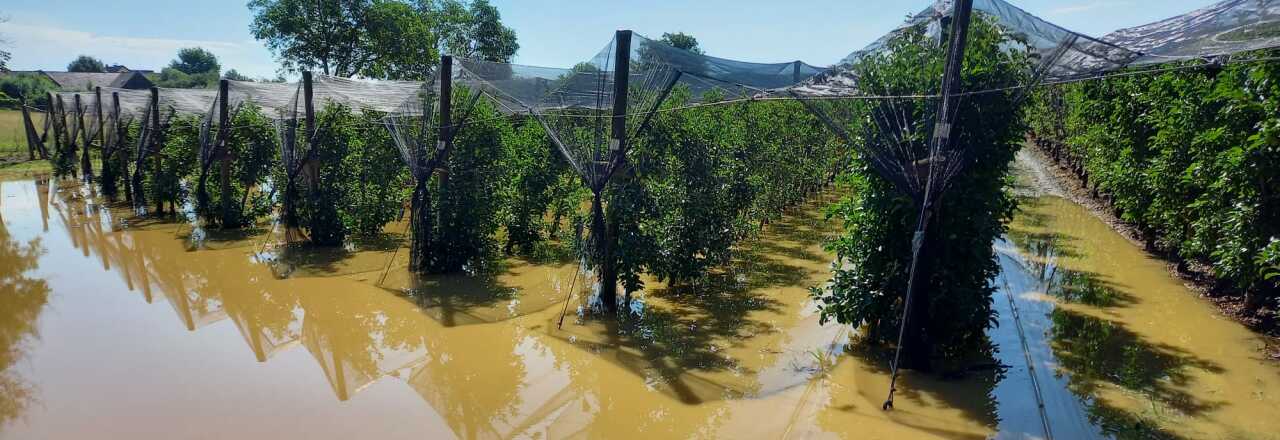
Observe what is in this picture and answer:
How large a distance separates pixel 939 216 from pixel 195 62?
8929 cm

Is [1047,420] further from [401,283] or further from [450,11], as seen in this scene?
[450,11]

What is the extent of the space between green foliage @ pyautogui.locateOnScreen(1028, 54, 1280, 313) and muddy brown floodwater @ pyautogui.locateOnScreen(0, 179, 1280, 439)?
2.64 ft

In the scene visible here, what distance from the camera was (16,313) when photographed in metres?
7.47

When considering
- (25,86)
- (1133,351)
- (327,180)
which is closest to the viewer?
(1133,351)

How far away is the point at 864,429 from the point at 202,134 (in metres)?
12.6

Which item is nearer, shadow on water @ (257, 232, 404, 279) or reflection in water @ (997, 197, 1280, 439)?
reflection in water @ (997, 197, 1280, 439)

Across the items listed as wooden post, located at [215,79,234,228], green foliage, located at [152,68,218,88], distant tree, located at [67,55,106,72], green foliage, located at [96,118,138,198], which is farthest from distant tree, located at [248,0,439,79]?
distant tree, located at [67,55,106,72]

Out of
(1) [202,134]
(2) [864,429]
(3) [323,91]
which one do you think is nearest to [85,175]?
(1) [202,134]

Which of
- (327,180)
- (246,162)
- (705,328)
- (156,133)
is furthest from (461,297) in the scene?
(156,133)

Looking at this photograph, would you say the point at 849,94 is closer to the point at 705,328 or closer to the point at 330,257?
the point at 705,328

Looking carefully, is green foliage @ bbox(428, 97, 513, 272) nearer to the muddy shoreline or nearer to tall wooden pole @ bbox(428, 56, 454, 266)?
tall wooden pole @ bbox(428, 56, 454, 266)

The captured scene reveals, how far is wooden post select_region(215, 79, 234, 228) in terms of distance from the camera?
1137cm

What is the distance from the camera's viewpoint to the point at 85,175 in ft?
59.2

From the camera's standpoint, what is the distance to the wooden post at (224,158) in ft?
37.3
